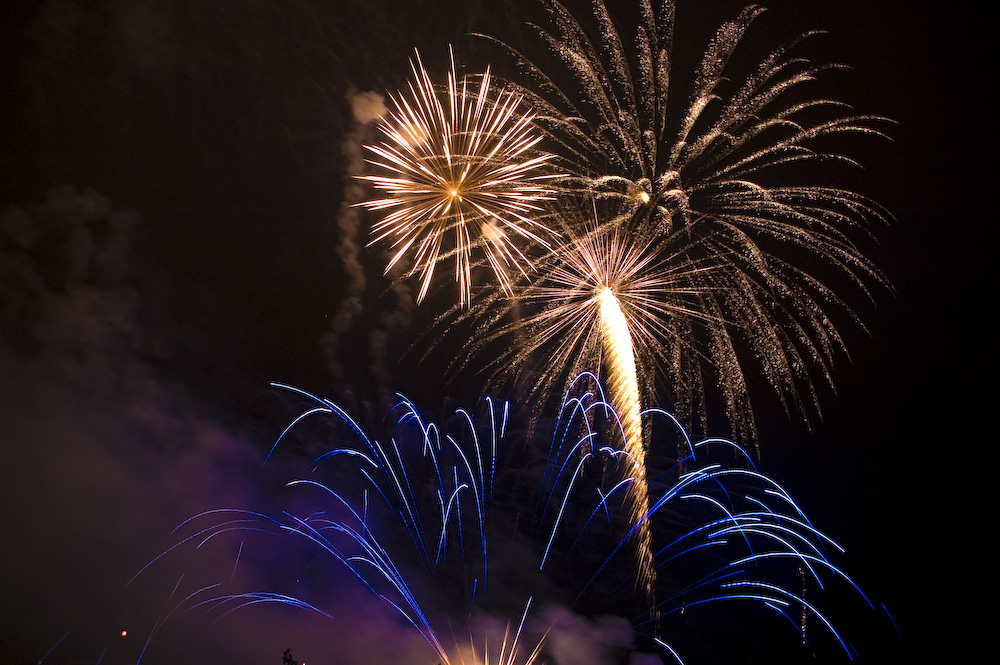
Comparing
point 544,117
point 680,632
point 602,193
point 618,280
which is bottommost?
point 680,632

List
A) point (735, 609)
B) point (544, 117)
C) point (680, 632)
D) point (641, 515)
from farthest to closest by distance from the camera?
point (735, 609) → point (680, 632) → point (641, 515) → point (544, 117)

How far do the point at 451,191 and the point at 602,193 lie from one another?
2706mm

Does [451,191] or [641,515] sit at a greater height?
[451,191]

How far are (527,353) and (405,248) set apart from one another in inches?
121

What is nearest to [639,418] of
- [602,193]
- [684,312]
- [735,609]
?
[684,312]

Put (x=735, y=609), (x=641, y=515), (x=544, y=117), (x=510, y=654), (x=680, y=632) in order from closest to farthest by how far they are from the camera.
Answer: (x=544, y=117)
(x=641, y=515)
(x=510, y=654)
(x=680, y=632)
(x=735, y=609)

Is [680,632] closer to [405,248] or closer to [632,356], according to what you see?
[632,356]

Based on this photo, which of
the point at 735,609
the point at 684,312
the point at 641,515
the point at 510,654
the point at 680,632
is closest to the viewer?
the point at 684,312

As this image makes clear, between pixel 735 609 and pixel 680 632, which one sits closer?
pixel 680 632

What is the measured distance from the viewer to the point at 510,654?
47.0ft

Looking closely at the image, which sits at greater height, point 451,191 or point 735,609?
point 451,191

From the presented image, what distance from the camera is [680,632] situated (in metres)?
15.5

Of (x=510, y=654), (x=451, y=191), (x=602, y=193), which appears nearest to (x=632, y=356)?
(x=602, y=193)

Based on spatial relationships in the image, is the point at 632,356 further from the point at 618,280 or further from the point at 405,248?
the point at 405,248
